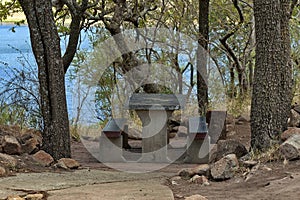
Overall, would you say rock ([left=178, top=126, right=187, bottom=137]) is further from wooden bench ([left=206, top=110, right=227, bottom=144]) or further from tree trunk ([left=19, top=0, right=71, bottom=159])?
tree trunk ([left=19, top=0, right=71, bottom=159])

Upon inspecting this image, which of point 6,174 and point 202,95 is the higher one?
point 202,95

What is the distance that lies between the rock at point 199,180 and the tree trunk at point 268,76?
2.69ft

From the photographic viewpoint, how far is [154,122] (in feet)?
25.4

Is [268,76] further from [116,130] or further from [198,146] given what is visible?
[116,130]

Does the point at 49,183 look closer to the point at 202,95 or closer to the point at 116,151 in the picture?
the point at 116,151

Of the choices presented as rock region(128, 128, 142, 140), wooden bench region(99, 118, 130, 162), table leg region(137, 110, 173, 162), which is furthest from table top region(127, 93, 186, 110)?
rock region(128, 128, 142, 140)

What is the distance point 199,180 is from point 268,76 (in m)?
1.28

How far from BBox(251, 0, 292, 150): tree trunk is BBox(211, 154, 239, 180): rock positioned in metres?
0.64

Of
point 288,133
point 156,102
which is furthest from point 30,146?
point 288,133

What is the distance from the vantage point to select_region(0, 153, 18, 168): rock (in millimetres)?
5950

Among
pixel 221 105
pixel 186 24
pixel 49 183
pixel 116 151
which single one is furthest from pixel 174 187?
pixel 186 24

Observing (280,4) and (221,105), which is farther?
(221,105)

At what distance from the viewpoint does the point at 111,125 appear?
26.7 ft

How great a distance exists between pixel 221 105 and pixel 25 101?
3.89 meters
